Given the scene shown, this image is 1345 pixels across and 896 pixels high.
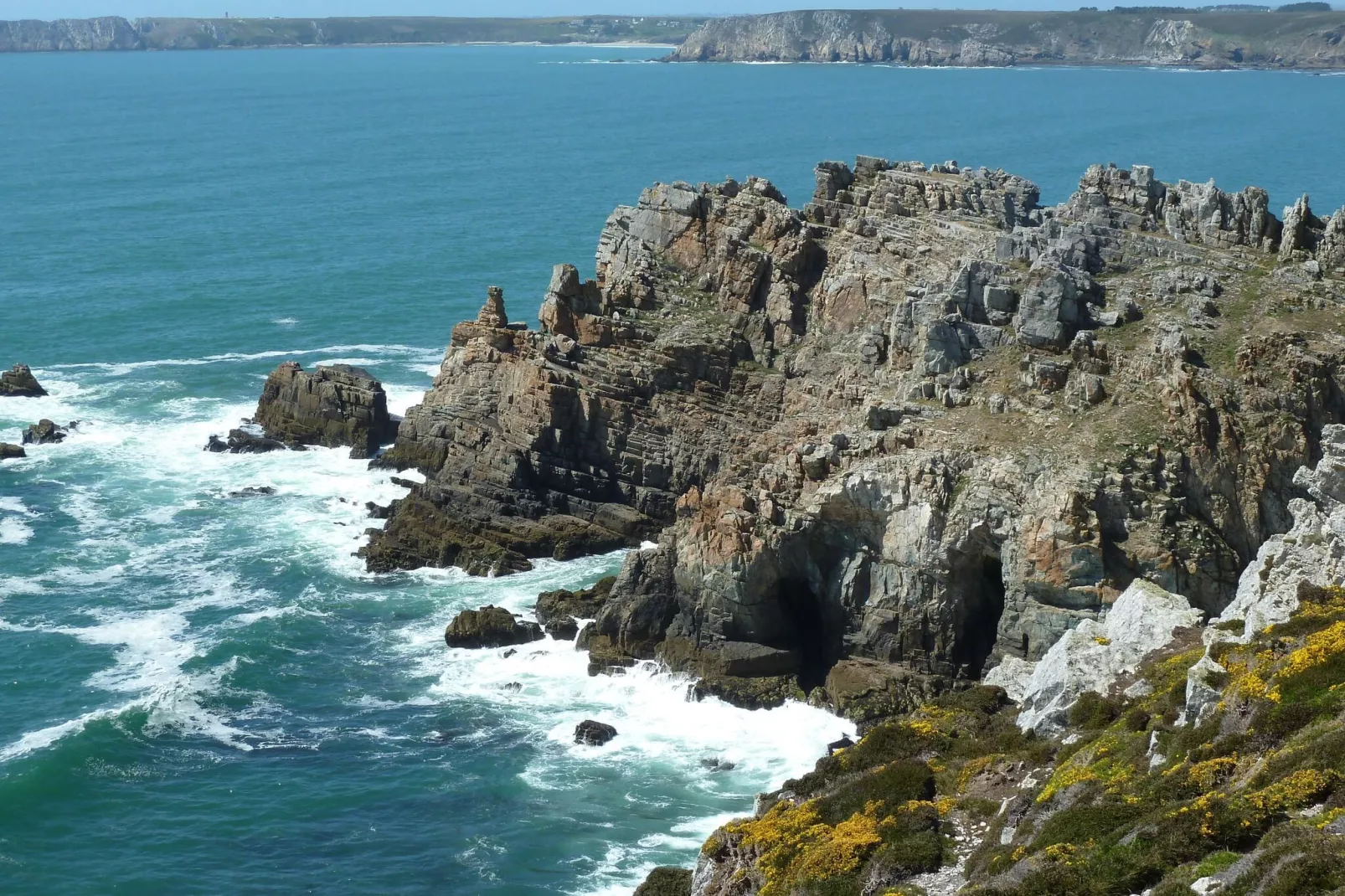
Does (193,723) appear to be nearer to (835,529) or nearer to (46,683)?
(46,683)

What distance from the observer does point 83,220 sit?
163 meters

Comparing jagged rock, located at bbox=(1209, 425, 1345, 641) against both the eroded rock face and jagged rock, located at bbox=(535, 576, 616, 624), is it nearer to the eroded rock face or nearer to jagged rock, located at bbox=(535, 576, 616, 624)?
the eroded rock face

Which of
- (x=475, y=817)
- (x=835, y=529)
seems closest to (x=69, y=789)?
(x=475, y=817)

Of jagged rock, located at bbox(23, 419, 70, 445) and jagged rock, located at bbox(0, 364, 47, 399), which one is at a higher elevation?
jagged rock, located at bbox(0, 364, 47, 399)

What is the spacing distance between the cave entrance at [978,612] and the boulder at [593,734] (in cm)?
1275

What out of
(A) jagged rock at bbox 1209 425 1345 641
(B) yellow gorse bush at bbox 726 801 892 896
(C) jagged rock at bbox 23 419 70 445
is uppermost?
(A) jagged rock at bbox 1209 425 1345 641

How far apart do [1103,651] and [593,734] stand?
19.3 metres

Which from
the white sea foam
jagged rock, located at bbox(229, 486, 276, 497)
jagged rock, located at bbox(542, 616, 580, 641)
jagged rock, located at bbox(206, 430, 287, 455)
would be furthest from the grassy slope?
jagged rock, located at bbox(206, 430, 287, 455)

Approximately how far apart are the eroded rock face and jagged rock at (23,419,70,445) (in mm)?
22130

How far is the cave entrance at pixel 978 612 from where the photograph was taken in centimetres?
6178

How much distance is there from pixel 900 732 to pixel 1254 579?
10.9 m

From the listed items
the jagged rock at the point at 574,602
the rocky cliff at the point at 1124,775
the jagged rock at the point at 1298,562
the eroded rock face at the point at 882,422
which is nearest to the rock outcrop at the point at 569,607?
the jagged rock at the point at 574,602

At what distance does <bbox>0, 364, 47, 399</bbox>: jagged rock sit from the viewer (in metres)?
107

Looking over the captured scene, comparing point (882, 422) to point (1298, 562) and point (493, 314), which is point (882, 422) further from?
point (493, 314)
